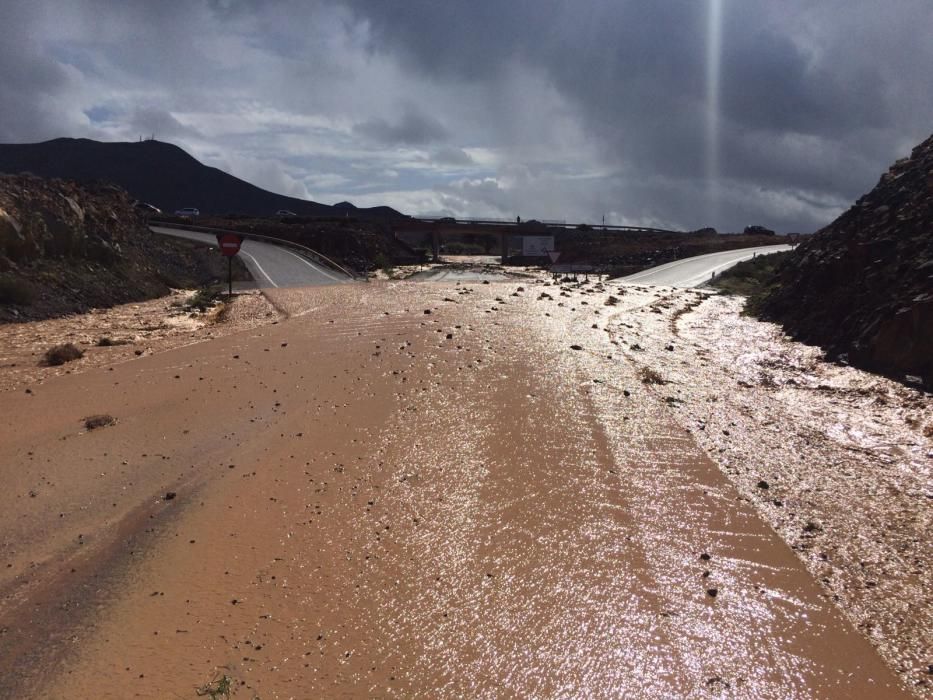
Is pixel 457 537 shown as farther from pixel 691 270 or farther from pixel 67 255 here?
pixel 691 270

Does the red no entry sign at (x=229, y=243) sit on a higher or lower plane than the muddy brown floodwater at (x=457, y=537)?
higher

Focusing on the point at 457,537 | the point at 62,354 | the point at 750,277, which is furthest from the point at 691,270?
the point at 457,537

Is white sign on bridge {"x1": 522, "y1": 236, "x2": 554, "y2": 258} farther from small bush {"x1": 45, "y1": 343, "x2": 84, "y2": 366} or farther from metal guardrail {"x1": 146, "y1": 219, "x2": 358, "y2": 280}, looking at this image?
small bush {"x1": 45, "y1": 343, "x2": 84, "y2": 366}

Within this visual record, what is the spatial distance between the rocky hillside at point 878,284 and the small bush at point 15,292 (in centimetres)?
2095

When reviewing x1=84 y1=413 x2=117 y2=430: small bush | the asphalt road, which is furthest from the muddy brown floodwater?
the asphalt road

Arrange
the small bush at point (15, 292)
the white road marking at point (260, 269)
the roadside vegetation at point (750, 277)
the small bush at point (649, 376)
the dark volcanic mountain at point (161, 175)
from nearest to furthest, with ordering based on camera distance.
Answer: the small bush at point (649, 376) → the small bush at point (15, 292) → the white road marking at point (260, 269) → the roadside vegetation at point (750, 277) → the dark volcanic mountain at point (161, 175)

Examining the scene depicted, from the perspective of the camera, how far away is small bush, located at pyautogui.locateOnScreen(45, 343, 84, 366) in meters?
12.6

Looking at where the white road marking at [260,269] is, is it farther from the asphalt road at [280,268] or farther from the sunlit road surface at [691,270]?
the sunlit road surface at [691,270]

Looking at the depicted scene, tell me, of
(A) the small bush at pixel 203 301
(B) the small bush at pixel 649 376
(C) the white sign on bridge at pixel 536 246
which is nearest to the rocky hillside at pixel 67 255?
(A) the small bush at pixel 203 301

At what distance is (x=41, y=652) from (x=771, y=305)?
2433 cm

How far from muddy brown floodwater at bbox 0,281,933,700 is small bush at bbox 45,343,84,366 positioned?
1.48 metres

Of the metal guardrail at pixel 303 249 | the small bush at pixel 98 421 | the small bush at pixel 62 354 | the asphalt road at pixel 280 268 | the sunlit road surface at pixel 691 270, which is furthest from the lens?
the sunlit road surface at pixel 691 270

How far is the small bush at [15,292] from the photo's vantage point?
16219 mm

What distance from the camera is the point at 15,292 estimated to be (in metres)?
16.4
